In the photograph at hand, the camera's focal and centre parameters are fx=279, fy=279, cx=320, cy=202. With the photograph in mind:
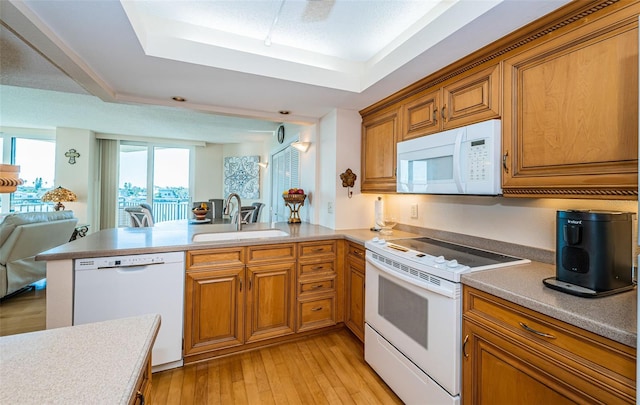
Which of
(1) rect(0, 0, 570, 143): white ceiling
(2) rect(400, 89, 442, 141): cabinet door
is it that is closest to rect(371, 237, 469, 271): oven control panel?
(2) rect(400, 89, 442, 141): cabinet door

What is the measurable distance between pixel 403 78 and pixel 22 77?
279cm

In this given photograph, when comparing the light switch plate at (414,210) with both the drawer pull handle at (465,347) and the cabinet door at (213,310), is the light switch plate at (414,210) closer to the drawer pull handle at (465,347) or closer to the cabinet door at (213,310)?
the drawer pull handle at (465,347)

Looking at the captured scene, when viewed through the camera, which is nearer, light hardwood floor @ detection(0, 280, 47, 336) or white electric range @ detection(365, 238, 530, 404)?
white electric range @ detection(365, 238, 530, 404)

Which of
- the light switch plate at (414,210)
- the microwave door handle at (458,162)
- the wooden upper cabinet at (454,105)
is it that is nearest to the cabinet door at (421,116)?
the wooden upper cabinet at (454,105)

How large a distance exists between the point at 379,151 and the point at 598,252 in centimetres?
167

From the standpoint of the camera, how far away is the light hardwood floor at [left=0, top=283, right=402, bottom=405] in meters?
1.70

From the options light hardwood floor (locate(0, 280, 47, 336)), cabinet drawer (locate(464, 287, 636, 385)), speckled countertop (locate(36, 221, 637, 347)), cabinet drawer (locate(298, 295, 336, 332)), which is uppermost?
speckled countertop (locate(36, 221, 637, 347))

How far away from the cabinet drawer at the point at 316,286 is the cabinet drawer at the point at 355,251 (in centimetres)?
29

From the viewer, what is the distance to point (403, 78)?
Result: 1966 mm

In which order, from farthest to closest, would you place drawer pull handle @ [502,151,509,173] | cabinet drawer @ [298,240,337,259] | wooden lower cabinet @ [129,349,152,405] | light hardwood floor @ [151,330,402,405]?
cabinet drawer @ [298,240,337,259] → light hardwood floor @ [151,330,402,405] → drawer pull handle @ [502,151,509,173] → wooden lower cabinet @ [129,349,152,405]

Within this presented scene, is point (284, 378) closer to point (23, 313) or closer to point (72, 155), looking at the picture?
point (23, 313)

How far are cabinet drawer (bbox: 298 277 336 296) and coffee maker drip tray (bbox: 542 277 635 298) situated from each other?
1.56 m

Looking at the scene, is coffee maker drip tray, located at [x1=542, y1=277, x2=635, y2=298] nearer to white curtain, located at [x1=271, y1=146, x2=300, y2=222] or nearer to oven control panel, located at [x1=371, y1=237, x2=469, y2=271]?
oven control panel, located at [x1=371, y1=237, x2=469, y2=271]

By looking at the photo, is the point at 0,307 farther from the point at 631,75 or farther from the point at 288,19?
the point at 631,75
